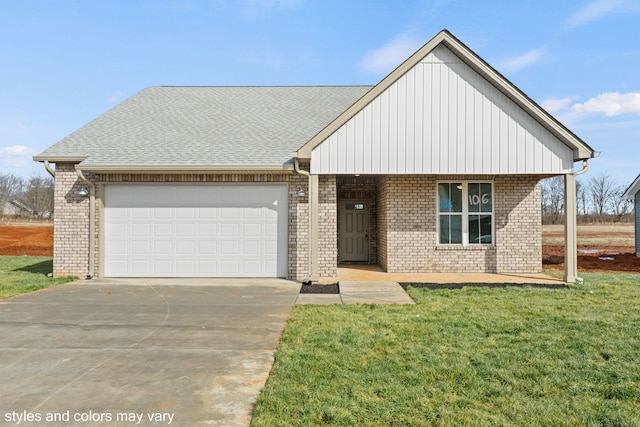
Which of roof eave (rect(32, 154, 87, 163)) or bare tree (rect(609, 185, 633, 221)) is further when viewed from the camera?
bare tree (rect(609, 185, 633, 221))

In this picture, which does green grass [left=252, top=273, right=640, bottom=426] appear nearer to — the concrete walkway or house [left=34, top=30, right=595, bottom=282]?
the concrete walkway

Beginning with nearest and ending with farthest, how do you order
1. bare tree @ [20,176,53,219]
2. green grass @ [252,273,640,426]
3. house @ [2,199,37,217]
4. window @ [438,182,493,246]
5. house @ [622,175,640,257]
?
green grass @ [252,273,640,426] → window @ [438,182,493,246] → house @ [622,175,640,257] → bare tree @ [20,176,53,219] → house @ [2,199,37,217]

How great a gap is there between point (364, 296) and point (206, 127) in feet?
25.5

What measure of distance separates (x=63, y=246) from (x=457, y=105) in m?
11.2

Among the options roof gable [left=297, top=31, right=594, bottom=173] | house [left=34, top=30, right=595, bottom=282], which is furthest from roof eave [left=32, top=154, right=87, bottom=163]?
roof gable [left=297, top=31, right=594, bottom=173]

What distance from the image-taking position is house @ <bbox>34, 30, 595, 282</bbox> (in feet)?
33.2

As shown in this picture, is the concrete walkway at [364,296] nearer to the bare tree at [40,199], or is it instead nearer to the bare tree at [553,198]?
the bare tree at [553,198]

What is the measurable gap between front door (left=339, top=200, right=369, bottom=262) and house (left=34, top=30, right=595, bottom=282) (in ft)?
4.98

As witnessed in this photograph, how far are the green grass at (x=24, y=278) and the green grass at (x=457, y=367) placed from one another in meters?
6.89

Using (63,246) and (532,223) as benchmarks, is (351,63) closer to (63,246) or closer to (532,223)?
(532,223)

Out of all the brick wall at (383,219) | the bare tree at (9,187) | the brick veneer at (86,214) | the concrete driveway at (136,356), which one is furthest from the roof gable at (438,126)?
the bare tree at (9,187)

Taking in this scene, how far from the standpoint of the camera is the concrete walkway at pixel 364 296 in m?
8.12

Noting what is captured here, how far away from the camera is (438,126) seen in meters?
10.2

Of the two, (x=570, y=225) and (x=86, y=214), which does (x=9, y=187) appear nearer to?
(x=86, y=214)
